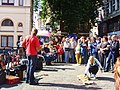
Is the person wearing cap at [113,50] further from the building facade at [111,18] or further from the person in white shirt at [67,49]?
the building facade at [111,18]

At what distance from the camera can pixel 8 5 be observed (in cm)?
4509

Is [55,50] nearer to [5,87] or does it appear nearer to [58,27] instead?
[5,87]

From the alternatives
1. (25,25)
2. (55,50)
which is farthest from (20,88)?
(25,25)

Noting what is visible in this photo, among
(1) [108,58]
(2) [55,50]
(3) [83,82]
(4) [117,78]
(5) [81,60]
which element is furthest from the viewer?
(2) [55,50]

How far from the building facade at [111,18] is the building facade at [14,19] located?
34.8 ft

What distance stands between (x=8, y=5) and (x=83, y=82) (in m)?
35.6

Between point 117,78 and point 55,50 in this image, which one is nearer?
point 117,78

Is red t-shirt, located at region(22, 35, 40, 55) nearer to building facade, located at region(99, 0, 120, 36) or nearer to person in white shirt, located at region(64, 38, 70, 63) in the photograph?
person in white shirt, located at region(64, 38, 70, 63)

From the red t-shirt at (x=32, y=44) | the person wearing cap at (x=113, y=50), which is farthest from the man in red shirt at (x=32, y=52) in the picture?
the person wearing cap at (x=113, y=50)

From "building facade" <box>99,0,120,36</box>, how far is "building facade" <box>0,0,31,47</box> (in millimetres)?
10603

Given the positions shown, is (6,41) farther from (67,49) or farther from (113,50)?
(113,50)

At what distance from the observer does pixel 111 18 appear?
42.9m

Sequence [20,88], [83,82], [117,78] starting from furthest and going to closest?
1. [83,82]
2. [20,88]
3. [117,78]

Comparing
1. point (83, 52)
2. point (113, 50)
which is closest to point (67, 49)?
point (83, 52)
